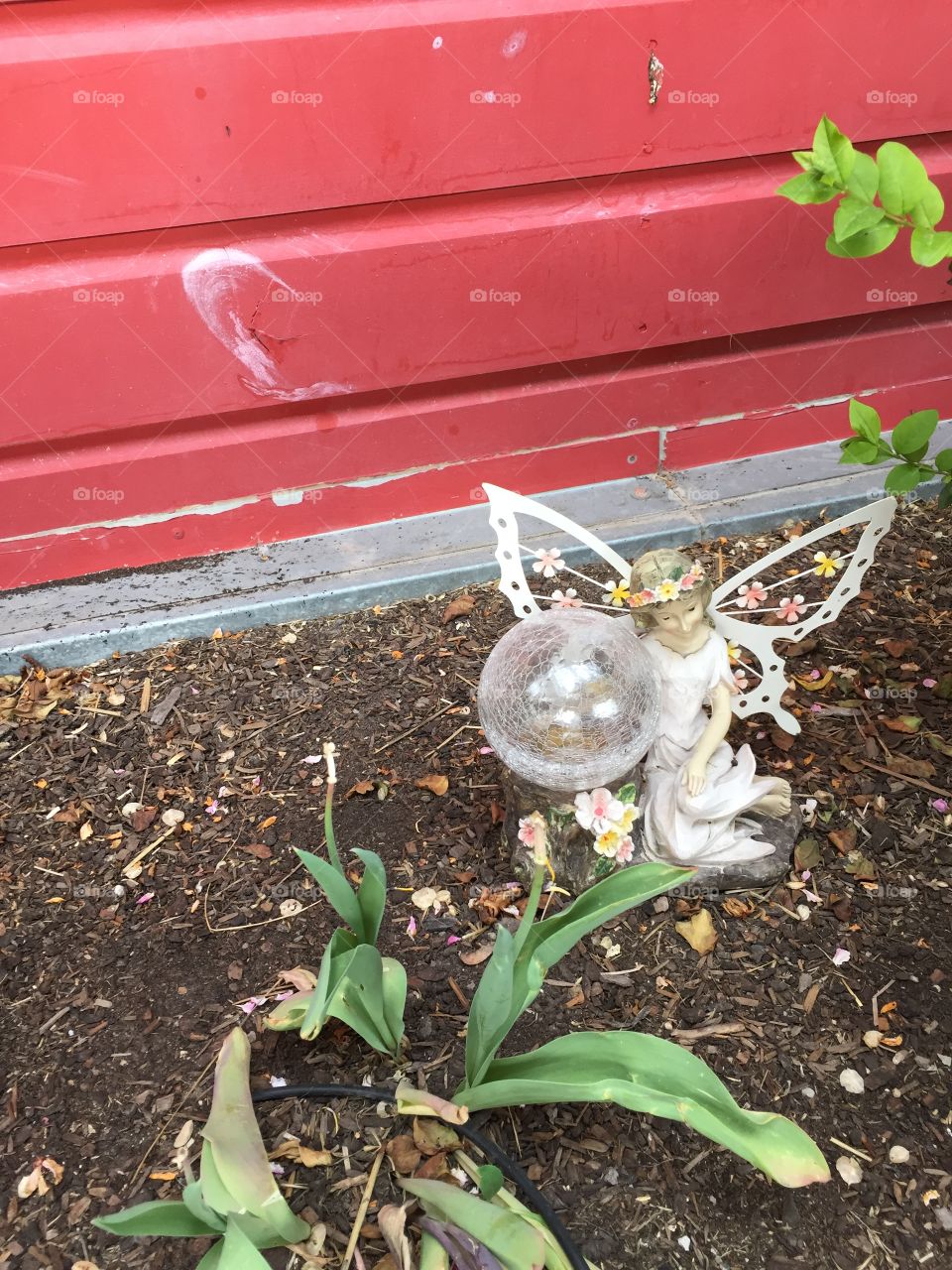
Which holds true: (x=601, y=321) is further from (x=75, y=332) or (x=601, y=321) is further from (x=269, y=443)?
(x=75, y=332)

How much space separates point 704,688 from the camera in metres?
2.29

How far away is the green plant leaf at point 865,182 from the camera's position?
184 centimetres

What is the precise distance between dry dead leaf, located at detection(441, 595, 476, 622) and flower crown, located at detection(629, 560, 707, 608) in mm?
1293

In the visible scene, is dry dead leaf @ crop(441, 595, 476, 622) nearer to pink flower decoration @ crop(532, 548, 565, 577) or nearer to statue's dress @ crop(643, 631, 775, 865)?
pink flower decoration @ crop(532, 548, 565, 577)

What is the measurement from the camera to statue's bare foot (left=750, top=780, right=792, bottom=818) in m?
2.36

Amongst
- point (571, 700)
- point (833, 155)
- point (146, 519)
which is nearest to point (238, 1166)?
point (571, 700)

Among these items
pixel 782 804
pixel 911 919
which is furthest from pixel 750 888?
pixel 911 919

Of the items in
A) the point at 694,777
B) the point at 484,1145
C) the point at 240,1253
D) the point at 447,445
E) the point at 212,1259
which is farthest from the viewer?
the point at 447,445

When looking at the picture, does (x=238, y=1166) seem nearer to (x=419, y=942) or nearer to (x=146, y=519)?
(x=419, y=942)

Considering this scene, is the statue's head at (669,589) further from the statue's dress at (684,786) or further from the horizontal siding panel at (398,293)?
the horizontal siding panel at (398,293)

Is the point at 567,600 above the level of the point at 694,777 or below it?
above

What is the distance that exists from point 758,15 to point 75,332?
2.36 m

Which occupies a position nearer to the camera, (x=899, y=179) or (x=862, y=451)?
(x=899, y=179)

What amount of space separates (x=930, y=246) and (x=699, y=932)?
58.9 inches
